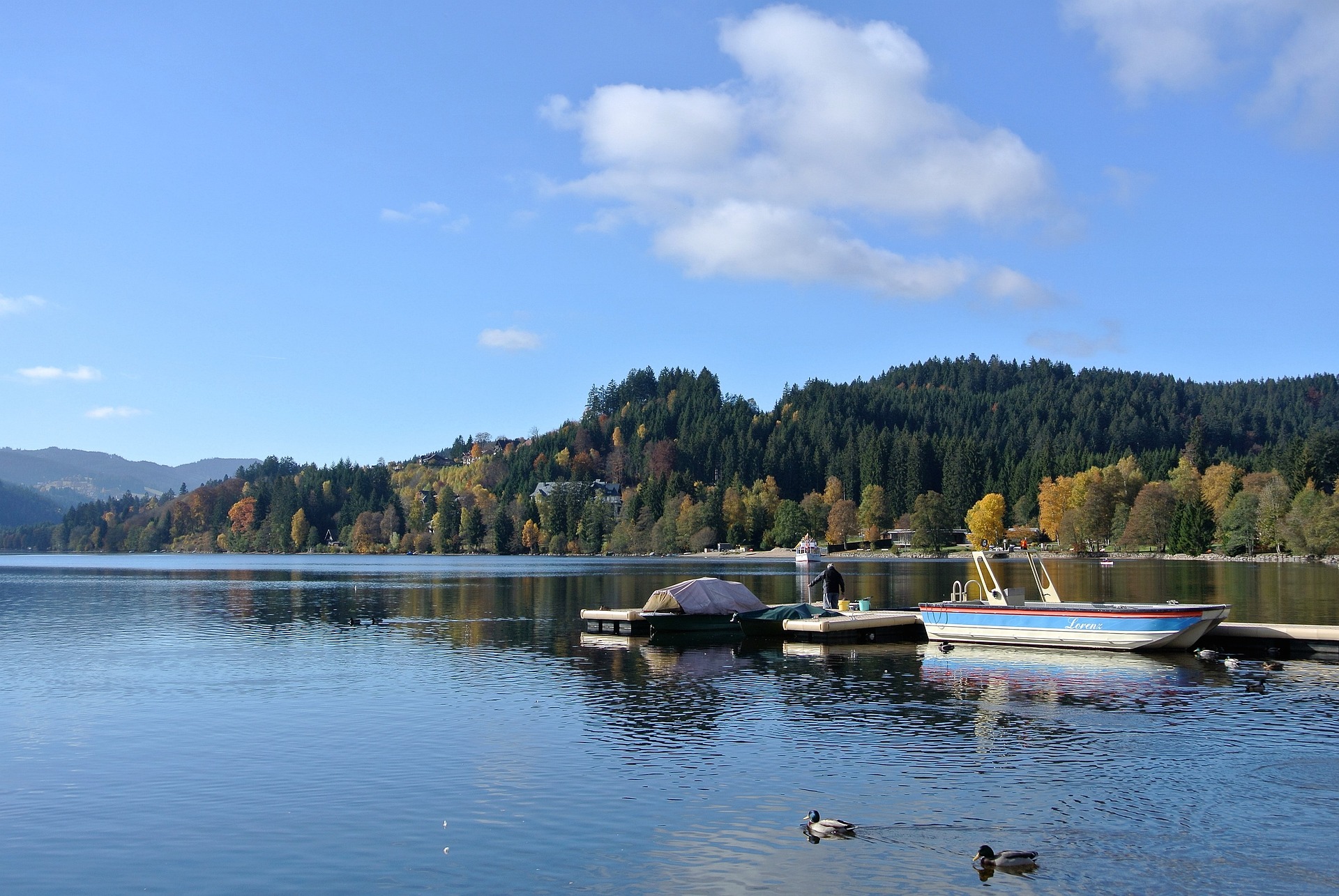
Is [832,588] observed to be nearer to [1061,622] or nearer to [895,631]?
[895,631]

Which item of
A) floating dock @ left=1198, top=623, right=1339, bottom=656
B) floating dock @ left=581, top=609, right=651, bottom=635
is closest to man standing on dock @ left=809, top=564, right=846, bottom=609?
floating dock @ left=581, top=609, right=651, bottom=635

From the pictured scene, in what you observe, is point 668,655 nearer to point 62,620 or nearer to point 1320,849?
point 1320,849

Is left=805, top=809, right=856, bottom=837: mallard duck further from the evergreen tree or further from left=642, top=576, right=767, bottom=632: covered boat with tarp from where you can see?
the evergreen tree

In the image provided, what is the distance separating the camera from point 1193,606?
1914 inches

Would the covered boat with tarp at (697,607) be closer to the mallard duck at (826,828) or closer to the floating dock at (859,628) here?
the floating dock at (859,628)

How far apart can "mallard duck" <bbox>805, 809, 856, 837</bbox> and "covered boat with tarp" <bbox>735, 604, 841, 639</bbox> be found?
36902mm

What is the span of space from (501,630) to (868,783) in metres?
43.1

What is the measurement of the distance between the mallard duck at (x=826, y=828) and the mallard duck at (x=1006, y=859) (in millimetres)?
2626

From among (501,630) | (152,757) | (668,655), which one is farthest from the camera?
(501,630)

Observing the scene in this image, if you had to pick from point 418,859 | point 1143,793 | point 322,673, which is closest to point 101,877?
point 418,859

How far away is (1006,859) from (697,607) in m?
43.6

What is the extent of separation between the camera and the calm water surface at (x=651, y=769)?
20.0 metres

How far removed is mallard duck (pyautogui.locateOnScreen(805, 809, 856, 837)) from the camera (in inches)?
837

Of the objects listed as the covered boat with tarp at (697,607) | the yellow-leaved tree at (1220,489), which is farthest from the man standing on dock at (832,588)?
the yellow-leaved tree at (1220,489)
